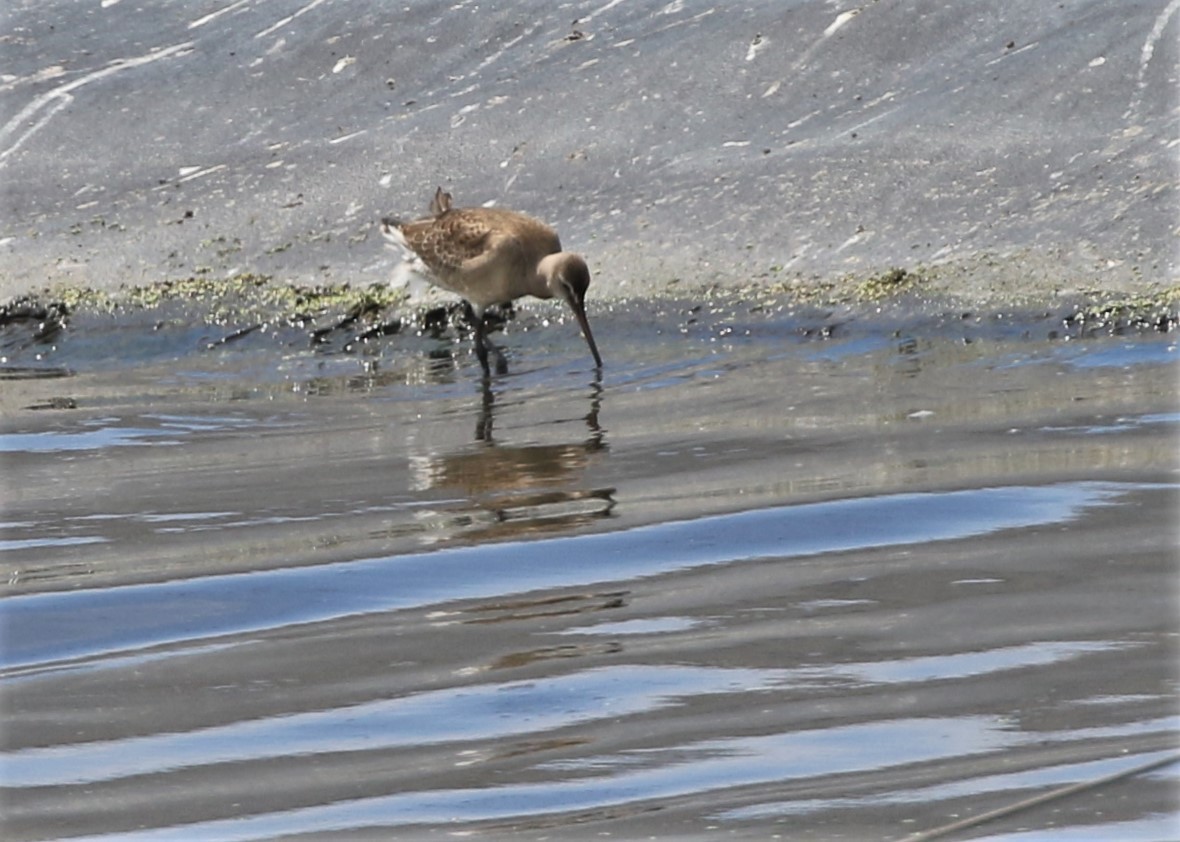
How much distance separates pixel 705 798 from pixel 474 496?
2.66 metres

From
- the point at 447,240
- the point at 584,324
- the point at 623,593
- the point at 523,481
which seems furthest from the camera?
the point at 447,240

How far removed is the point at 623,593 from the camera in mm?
4676

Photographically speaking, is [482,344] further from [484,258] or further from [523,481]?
[523,481]

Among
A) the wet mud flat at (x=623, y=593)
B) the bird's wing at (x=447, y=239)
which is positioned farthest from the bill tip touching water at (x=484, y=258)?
the wet mud flat at (x=623, y=593)

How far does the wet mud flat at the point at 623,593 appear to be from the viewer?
3.35m

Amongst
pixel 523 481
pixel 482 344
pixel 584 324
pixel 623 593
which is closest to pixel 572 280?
pixel 584 324

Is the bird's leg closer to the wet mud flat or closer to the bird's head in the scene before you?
the wet mud flat

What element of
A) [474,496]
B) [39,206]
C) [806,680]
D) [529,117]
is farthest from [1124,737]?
[39,206]

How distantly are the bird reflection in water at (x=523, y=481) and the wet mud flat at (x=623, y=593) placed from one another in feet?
0.06

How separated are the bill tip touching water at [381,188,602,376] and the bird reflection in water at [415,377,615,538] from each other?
5.16ft

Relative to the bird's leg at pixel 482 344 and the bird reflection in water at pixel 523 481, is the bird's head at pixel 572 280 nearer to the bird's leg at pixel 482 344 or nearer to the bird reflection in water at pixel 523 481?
the bird's leg at pixel 482 344

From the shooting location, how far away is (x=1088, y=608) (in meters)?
4.32

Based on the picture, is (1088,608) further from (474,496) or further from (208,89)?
(208,89)

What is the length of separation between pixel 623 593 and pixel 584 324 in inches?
142
